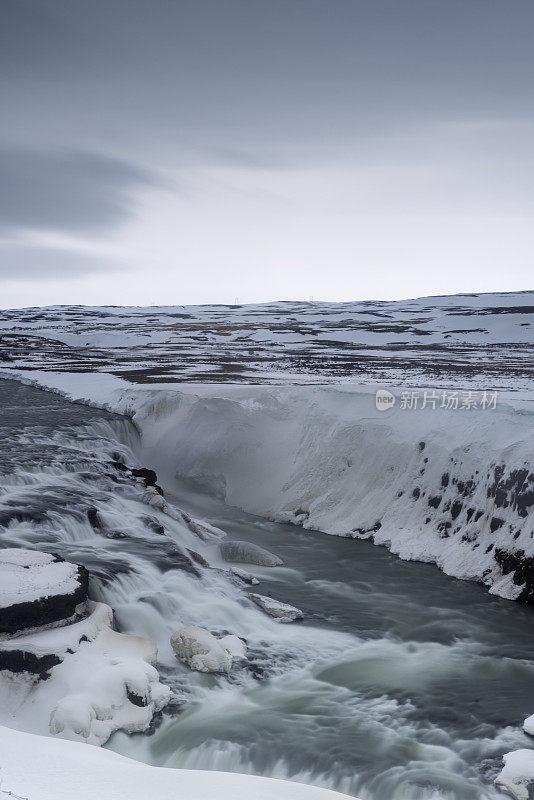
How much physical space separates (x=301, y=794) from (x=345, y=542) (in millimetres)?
11259

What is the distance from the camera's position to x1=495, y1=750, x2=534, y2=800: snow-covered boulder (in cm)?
723

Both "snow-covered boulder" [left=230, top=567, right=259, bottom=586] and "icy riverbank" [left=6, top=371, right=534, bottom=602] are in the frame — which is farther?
"icy riverbank" [left=6, top=371, right=534, bottom=602]

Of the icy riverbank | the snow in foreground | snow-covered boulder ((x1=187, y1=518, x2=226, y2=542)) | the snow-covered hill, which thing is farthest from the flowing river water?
the snow-covered hill

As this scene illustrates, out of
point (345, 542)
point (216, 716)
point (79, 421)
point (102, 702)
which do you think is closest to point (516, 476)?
point (345, 542)

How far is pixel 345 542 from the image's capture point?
16.6m

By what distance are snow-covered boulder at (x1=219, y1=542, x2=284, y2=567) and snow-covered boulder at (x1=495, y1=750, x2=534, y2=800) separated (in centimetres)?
746

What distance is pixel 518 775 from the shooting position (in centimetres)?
739

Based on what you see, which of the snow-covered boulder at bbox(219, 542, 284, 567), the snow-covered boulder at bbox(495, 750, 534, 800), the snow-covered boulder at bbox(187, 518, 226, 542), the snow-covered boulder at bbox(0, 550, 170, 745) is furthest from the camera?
the snow-covered boulder at bbox(187, 518, 226, 542)

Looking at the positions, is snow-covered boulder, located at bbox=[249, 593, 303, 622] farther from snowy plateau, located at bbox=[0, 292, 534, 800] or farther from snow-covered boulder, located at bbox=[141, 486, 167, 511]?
snow-covered boulder, located at bbox=[141, 486, 167, 511]

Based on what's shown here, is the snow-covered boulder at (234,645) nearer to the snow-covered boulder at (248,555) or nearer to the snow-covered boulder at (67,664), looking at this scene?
the snow-covered boulder at (67,664)

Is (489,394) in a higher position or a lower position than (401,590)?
higher

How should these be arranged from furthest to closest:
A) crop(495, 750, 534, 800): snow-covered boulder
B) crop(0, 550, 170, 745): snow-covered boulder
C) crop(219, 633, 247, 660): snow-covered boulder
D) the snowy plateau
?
crop(219, 633, 247, 660): snow-covered boulder → crop(0, 550, 170, 745): snow-covered boulder → the snowy plateau → crop(495, 750, 534, 800): snow-covered boulder

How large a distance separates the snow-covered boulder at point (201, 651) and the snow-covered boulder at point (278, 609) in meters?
1.61

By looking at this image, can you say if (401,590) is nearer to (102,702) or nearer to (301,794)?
(102,702)
